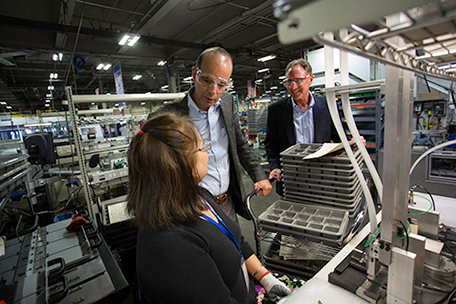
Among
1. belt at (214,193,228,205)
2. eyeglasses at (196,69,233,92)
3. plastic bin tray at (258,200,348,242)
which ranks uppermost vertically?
eyeglasses at (196,69,233,92)

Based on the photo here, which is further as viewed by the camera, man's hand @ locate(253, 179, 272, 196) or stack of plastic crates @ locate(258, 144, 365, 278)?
man's hand @ locate(253, 179, 272, 196)

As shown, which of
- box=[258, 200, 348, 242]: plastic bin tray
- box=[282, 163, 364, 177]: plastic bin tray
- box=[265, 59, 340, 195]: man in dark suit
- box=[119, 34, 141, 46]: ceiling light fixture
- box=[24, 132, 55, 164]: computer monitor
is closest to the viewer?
box=[258, 200, 348, 242]: plastic bin tray

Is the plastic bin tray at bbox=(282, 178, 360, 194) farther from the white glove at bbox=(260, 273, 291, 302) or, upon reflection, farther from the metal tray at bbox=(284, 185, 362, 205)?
the white glove at bbox=(260, 273, 291, 302)

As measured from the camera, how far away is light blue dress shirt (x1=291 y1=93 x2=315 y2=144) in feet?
6.98

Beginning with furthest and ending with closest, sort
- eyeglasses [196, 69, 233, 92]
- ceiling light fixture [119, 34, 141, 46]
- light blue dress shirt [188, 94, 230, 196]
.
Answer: ceiling light fixture [119, 34, 141, 46], light blue dress shirt [188, 94, 230, 196], eyeglasses [196, 69, 233, 92]

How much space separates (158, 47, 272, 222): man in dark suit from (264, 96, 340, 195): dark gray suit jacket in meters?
0.38

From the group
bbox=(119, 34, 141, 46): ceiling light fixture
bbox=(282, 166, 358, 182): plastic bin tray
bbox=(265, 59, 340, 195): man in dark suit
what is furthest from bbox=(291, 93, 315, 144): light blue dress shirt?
bbox=(119, 34, 141, 46): ceiling light fixture

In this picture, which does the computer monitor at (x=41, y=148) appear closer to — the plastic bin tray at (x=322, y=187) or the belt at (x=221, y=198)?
the belt at (x=221, y=198)

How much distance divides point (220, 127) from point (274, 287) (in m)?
1.10

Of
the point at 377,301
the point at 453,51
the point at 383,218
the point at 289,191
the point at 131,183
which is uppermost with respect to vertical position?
the point at 453,51

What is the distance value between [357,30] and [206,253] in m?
0.76

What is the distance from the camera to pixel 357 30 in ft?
Result: 1.28

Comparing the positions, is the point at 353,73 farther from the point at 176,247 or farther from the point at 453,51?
the point at 176,247

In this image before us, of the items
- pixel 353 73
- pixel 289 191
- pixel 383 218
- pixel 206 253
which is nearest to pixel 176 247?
pixel 206 253
